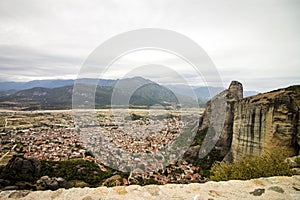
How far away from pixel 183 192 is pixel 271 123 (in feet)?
38.7

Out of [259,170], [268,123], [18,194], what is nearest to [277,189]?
[259,170]

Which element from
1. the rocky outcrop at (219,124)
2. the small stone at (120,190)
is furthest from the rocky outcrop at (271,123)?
the small stone at (120,190)

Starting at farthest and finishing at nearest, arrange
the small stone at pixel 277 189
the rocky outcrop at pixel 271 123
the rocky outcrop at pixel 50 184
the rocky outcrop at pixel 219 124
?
the rocky outcrop at pixel 219 124, the rocky outcrop at pixel 271 123, the rocky outcrop at pixel 50 184, the small stone at pixel 277 189

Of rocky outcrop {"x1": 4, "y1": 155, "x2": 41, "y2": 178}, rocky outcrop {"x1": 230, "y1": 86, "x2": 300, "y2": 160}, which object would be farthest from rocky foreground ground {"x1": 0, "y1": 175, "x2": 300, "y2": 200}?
rocky outcrop {"x1": 4, "y1": 155, "x2": 41, "y2": 178}

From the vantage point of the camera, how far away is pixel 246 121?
579 inches

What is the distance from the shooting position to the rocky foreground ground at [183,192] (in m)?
2.72

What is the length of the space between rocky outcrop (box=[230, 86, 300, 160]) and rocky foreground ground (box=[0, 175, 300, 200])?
406 inches

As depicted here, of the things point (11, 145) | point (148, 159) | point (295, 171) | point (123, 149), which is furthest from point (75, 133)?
point (295, 171)

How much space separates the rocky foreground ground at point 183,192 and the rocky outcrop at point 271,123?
1032 centimetres

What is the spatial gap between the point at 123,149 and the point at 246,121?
44.8ft

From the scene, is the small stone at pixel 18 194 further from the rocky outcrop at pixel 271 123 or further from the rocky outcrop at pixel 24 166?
the rocky outcrop at pixel 24 166

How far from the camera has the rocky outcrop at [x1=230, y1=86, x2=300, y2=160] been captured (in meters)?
11.6

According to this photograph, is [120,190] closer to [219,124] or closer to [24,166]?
[24,166]

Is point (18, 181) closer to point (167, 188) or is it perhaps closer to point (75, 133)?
point (167, 188)
